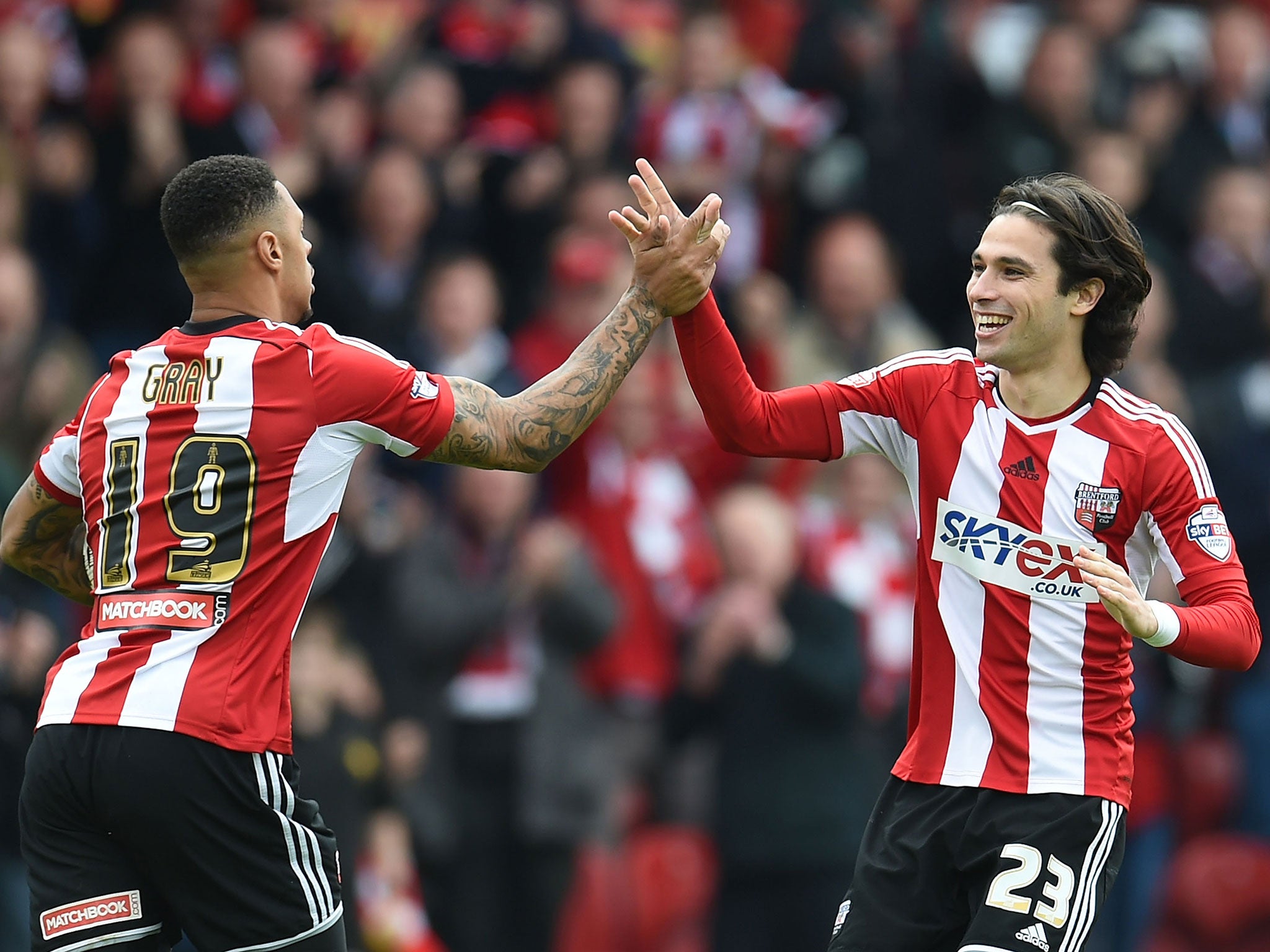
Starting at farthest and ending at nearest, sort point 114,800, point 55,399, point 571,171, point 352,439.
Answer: point 571,171 < point 55,399 < point 352,439 < point 114,800

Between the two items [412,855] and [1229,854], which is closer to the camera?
[412,855]

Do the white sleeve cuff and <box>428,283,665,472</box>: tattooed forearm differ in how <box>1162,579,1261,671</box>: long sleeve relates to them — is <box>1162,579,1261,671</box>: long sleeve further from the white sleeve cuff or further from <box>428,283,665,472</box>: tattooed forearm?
<box>428,283,665,472</box>: tattooed forearm

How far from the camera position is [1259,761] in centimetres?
1013

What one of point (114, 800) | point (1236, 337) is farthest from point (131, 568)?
point (1236, 337)

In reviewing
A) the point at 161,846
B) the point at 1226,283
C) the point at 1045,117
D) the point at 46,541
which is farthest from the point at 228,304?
the point at 1226,283

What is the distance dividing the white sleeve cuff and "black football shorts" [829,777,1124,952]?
0.51m

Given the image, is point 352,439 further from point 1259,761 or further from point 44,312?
point 1259,761

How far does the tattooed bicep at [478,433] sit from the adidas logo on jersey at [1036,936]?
1781 mm

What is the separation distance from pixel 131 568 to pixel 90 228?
545 centimetres

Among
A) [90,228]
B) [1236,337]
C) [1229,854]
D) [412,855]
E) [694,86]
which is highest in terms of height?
[694,86]

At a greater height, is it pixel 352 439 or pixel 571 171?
pixel 571 171

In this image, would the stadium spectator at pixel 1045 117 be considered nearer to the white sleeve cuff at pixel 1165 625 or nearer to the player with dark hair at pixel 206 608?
the white sleeve cuff at pixel 1165 625

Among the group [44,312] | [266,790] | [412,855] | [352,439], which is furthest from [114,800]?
[44,312]

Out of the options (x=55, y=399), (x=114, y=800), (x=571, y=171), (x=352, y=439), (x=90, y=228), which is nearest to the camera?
(x=114, y=800)
